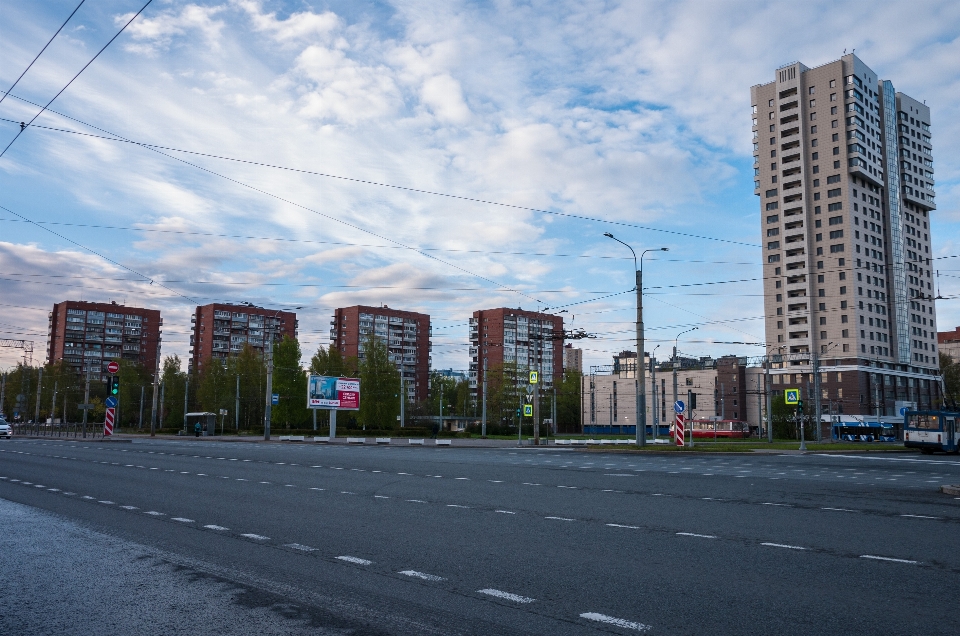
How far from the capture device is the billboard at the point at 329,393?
2279 inches

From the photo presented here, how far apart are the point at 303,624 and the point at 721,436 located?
96729mm

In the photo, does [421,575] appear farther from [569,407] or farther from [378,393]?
[569,407]

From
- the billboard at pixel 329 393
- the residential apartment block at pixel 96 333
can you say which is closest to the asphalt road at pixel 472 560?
the billboard at pixel 329 393

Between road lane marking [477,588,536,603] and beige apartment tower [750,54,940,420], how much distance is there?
10152 centimetres

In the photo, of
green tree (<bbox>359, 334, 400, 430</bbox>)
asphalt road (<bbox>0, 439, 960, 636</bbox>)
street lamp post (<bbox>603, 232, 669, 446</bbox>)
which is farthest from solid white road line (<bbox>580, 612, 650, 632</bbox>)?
green tree (<bbox>359, 334, 400, 430</bbox>)

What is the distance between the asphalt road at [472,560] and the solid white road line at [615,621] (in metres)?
0.02

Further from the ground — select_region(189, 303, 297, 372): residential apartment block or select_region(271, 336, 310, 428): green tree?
select_region(189, 303, 297, 372): residential apartment block

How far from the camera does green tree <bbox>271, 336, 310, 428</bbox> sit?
84812 millimetres

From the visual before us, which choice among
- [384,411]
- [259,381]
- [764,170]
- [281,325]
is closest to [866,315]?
[764,170]

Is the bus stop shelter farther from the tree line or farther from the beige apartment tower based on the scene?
the beige apartment tower

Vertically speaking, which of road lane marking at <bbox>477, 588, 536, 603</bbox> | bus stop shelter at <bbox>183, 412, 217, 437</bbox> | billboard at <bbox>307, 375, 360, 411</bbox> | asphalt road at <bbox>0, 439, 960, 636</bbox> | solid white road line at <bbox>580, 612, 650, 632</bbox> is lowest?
bus stop shelter at <bbox>183, 412, 217, 437</bbox>

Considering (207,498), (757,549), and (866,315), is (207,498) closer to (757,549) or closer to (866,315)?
(757,549)

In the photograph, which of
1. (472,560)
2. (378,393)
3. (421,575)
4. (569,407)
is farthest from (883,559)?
(569,407)

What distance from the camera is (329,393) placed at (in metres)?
58.3
